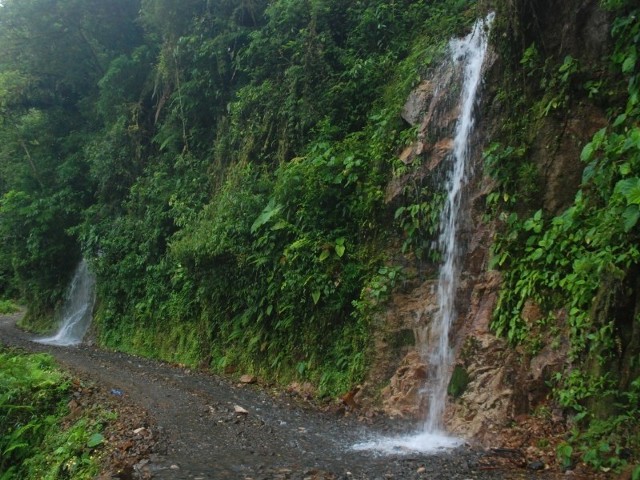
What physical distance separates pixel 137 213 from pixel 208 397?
10.0m

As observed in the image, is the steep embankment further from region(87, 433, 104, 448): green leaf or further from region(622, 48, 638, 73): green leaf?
region(87, 433, 104, 448): green leaf

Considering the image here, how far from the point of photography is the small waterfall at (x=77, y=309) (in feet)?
61.5

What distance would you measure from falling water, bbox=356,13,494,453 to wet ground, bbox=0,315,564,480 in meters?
0.56

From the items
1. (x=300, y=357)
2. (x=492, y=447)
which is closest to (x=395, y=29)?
(x=300, y=357)

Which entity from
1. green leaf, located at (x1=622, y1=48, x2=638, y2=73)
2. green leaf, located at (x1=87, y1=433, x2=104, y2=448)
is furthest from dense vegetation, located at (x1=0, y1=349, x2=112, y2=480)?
green leaf, located at (x1=622, y1=48, x2=638, y2=73)

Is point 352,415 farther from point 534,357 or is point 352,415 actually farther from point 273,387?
point 534,357

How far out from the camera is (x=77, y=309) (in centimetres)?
1995

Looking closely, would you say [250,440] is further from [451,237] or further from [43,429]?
[451,237]

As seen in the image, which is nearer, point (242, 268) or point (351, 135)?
point (351, 135)

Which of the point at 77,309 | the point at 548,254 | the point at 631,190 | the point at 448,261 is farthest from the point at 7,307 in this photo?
the point at 631,190

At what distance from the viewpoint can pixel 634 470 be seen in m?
4.39

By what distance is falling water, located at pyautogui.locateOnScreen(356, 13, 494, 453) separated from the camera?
6.88 m

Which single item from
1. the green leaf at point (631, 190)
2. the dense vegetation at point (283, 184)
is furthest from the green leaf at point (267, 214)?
the green leaf at point (631, 190)

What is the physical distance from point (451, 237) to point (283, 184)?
12.8 ft
